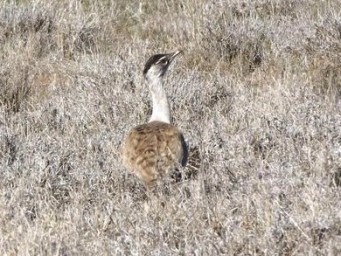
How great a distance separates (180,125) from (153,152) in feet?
4.57

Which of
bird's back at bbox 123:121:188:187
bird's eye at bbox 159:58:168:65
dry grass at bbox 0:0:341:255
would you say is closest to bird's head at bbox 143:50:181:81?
bird's eye at bbox 159:58:168:65

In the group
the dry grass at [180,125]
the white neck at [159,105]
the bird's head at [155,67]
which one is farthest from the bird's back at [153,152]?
the bird's head at [155,67]

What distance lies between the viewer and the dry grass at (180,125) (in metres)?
4.35

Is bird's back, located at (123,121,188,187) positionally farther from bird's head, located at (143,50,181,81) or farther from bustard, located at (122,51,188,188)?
bird's head, located at (143,50,181,81)

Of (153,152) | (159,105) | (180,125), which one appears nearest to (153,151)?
(153,152)

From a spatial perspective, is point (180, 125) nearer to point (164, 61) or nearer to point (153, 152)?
point (164, 61)

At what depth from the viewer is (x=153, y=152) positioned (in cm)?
533

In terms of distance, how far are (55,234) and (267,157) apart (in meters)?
1.61

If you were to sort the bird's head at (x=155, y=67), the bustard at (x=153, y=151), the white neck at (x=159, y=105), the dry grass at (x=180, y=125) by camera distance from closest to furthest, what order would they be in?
the dry grass at (x=180, y=125) → the bustard at (x=153, y=151) → the white neck at (x=159, y=105) → the bird's head at (x=155, y=67)

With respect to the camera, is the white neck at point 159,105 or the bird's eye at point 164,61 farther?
the bird's eye at point 164,61

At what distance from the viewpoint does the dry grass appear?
4.35m

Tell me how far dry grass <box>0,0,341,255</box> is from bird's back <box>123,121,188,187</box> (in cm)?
13

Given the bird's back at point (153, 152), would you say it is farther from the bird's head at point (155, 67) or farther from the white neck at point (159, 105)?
the bird's head at point (155, 67)

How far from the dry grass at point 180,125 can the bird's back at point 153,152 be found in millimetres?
133
